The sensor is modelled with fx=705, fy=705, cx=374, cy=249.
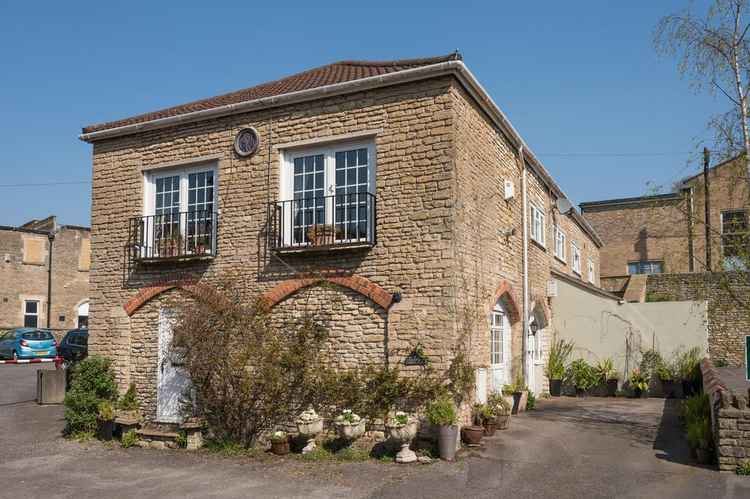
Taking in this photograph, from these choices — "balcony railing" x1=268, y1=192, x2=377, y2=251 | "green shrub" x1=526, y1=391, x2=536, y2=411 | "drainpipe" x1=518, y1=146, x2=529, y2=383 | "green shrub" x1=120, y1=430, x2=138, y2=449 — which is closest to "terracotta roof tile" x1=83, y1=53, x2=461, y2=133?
"balcony railing" x1=268, y1=192, x2=377, y2=251

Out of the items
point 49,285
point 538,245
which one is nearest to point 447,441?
point 538,245

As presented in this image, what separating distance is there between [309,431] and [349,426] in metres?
0.83

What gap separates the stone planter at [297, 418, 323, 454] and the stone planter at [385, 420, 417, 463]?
4.27ft

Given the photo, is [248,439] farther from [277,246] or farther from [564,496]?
[564,496]

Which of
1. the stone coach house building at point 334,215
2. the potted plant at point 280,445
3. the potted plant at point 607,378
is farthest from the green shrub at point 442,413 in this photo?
the potted plant at point 607,378

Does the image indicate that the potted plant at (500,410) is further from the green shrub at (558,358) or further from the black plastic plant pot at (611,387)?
the black plastic plant pot at (611,387)

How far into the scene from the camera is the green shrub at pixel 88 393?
13.1 meters

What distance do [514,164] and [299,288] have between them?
5.95 meters

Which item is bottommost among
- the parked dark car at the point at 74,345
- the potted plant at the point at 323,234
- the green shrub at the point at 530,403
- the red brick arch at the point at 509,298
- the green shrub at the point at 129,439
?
the green shrub at the point at 129,439

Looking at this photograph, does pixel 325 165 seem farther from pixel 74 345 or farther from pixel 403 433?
pixel 74 345

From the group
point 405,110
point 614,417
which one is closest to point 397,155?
point 405,110

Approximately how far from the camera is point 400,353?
36.6 ft

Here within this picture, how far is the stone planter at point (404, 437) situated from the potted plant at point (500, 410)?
7.85 ft

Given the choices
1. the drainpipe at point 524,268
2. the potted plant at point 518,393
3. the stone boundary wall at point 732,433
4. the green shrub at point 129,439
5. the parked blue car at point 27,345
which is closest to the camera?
the stone boundary wall at point 732,433
